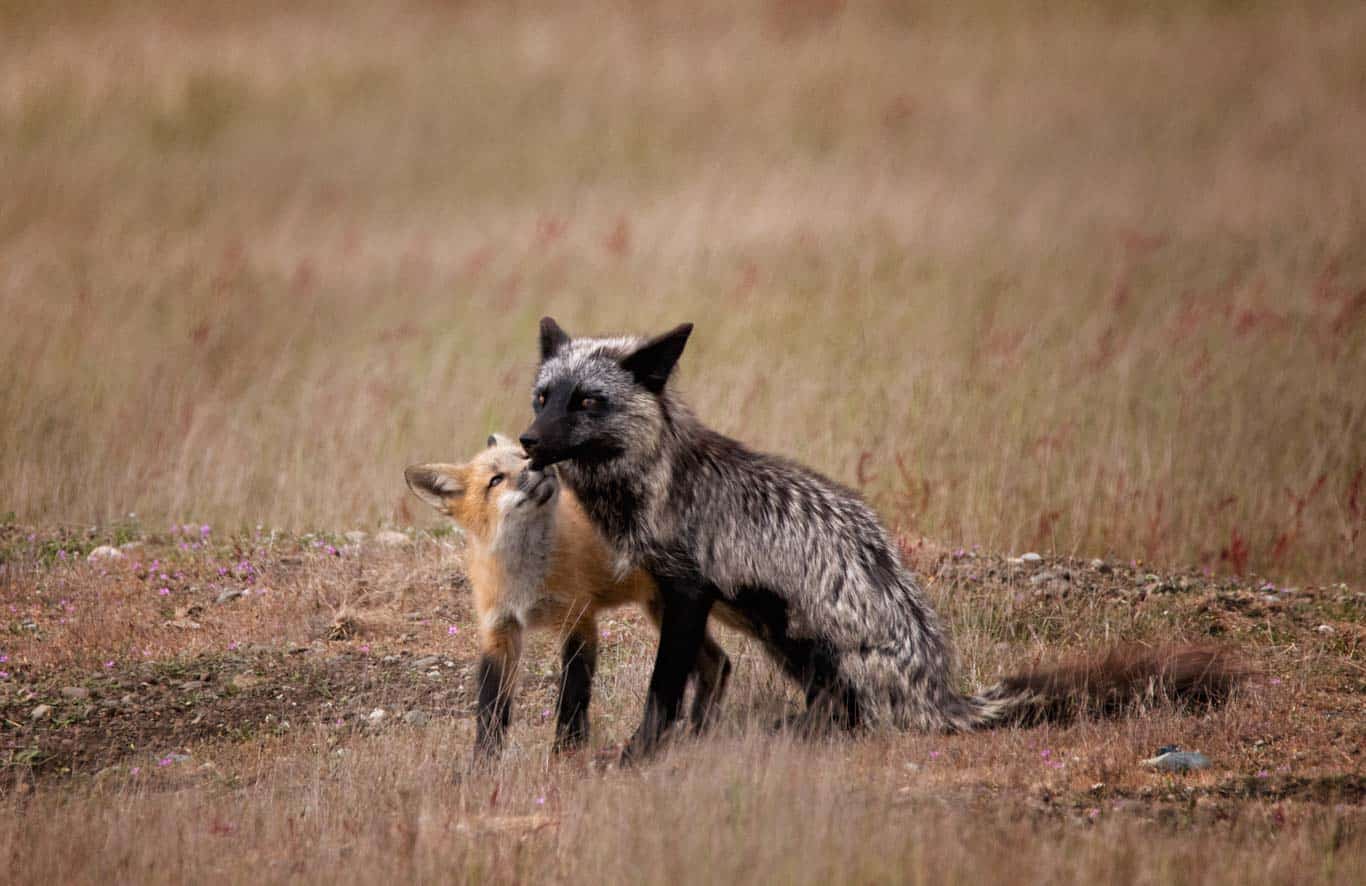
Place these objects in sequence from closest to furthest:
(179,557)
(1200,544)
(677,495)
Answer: (677,495) < (179,557) < (1200,544)

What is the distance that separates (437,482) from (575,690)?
135 cm

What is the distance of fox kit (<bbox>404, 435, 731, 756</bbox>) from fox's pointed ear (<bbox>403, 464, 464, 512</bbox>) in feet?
0.11

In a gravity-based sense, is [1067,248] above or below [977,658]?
above

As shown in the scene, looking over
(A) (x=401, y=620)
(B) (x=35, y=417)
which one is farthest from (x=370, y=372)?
(A) (x=401, y=620)

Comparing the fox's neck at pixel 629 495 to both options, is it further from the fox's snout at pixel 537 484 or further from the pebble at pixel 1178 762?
the pebble at pixel 1178 762

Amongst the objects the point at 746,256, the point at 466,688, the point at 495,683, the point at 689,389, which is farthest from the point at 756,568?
the point at 746,256

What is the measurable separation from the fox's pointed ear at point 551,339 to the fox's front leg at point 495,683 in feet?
4.60

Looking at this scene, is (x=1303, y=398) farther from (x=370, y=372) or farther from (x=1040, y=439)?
(x=370, y=372)

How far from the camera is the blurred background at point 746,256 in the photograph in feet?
37.7

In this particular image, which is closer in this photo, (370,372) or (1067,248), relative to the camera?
(370,372)

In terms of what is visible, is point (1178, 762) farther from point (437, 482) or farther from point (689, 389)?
point (689, 389)

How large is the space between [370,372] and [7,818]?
8.65 m

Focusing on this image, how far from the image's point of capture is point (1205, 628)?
8555mm

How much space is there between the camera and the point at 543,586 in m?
6.80
